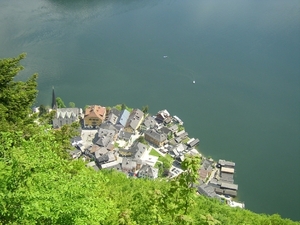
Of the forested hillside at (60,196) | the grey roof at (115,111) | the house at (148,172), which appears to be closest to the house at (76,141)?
the grey roof at (115,111)

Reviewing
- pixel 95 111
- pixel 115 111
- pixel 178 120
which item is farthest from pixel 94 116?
pixel 178 120

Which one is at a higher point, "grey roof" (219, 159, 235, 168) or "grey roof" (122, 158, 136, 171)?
"grey roof" (122, 158, 136, 171)

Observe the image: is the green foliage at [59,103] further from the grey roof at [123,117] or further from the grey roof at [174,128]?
the grey roof at [174,128]

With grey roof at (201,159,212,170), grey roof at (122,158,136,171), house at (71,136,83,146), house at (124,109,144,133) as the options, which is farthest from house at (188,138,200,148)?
house at (71,136,83,146)

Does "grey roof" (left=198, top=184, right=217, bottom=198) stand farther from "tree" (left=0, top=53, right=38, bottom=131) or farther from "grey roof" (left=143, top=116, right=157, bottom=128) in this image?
"tree" (left=0, top=53, right=38, bottom=131)

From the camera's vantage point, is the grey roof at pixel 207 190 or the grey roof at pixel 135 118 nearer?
the grey roof at pixel 207 190

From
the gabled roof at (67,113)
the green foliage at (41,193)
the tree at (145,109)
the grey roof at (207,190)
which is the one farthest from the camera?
the tree at (145,109)

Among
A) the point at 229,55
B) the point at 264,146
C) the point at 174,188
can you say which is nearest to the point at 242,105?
the point at 264,146

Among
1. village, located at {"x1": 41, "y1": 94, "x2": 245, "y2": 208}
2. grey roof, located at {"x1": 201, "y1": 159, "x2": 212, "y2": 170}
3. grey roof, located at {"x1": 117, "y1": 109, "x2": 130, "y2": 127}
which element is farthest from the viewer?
grey roof, located at {"x1": 117, "y1": 109, "x2": 130, "y2": 127}
